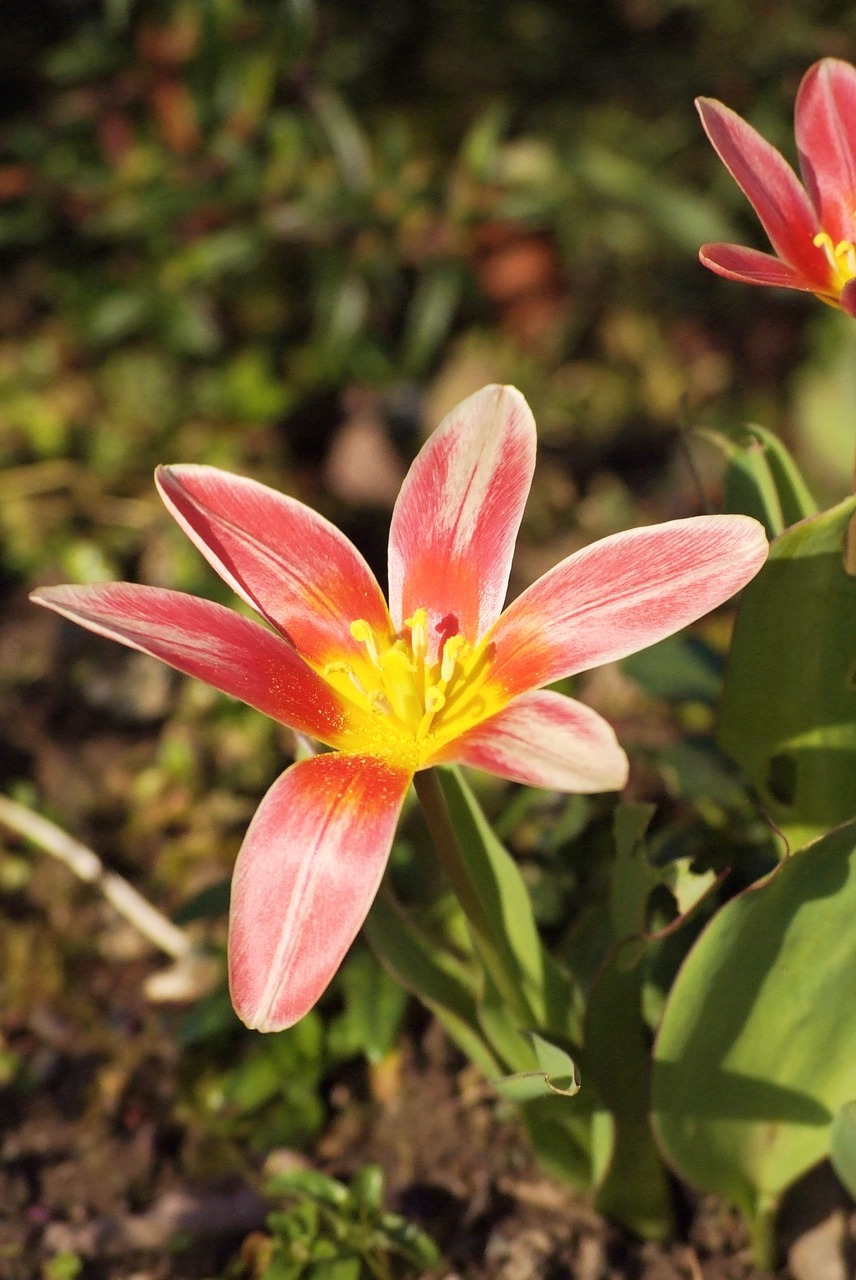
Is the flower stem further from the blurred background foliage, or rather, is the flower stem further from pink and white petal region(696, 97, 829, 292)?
the blurred background foliage

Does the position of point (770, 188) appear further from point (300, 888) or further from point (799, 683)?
point (300, 888)

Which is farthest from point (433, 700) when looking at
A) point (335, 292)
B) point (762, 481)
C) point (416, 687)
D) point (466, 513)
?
point (335, 292)

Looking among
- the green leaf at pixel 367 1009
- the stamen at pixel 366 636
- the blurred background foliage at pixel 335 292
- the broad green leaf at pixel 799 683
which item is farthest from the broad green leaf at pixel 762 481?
the blurred background foliage at pixel 335 292

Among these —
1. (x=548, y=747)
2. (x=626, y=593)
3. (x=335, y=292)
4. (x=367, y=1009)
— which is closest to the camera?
(x=548, y=747)

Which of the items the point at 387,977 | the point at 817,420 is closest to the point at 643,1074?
the point at 387,977

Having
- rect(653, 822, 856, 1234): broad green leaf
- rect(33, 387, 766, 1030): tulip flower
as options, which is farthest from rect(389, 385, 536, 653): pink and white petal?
rect(653, 822, 856, 1234): broad green leaf

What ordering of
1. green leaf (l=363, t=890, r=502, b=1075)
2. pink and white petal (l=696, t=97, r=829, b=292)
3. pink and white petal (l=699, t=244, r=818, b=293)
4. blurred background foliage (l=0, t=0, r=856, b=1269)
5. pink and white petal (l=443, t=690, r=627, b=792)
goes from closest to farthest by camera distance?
1. pink and white petal (l=443, t=690, r=627, b=792)
2. pink and white petal (l=699, t=244, r=818, b=293)
3. pink and white petal (l=696, t=97, r=829, b=292)
4. green leaf (l=363, t=890, r=502, b=1075)
5. blurred background foliage (l=0, t=0, r=856, b=1269)

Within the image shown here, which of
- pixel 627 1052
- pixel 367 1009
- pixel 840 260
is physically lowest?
pixel 367 1009
